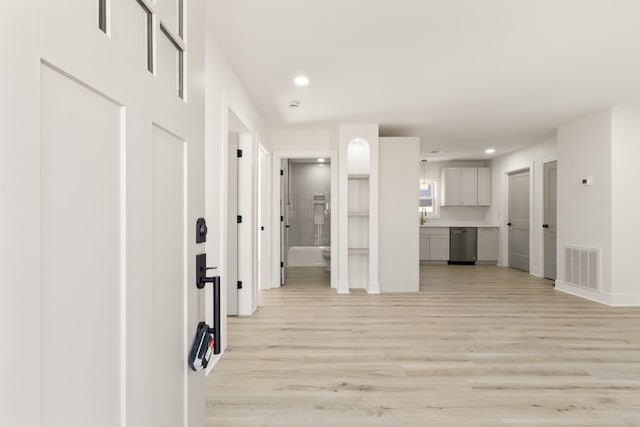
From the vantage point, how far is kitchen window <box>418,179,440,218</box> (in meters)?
8.59

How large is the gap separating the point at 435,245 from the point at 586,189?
364 cm

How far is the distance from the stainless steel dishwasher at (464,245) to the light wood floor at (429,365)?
3.51m

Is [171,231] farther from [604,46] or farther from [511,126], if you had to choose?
[511,126]

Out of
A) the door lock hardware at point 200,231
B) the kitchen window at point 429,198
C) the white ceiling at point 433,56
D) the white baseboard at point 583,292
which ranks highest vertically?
the white ceiling at point 433,56

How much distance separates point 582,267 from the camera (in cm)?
482

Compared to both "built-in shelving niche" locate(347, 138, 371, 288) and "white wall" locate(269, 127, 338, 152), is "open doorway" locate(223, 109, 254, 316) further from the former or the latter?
"built-in shelving niche" locate(347, 138, 371, 288)

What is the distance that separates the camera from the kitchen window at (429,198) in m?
8.59

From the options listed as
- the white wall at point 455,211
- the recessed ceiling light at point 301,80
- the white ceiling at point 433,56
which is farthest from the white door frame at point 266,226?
the white wall at point 455,211

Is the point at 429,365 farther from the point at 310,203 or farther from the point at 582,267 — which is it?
the point at 310,203

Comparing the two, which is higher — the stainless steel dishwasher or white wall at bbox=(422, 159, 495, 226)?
white wall at bbox=(422, 159, 495, 226)

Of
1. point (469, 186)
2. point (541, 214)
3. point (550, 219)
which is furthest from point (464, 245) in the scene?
point (550, 219)

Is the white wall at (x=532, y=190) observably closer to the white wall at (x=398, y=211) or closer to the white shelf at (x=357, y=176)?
the white wall at (x=398, y=211)

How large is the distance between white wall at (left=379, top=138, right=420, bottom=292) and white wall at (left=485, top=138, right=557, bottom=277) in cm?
286

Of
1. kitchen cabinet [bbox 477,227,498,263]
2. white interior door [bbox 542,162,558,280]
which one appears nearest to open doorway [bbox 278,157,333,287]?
kitchen cabinet [bbox 477,227,498,263]
